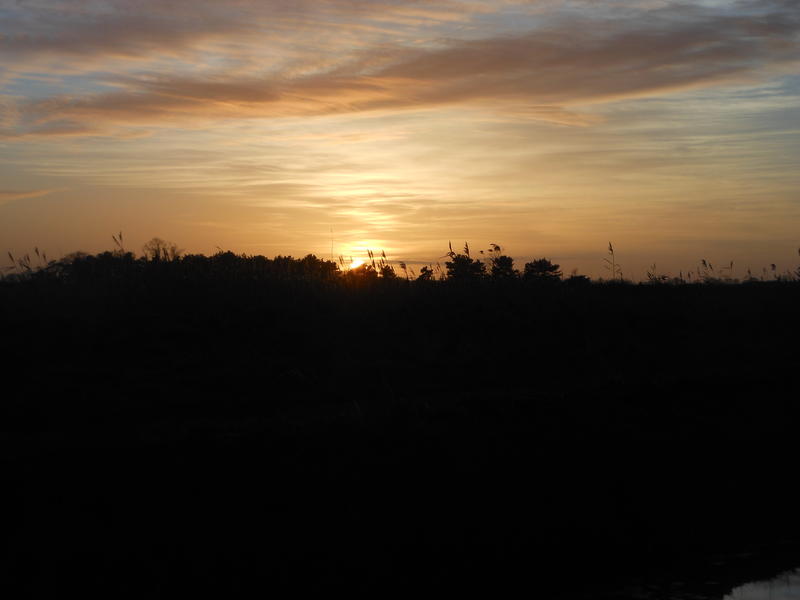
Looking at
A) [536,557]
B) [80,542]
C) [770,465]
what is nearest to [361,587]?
[536,557]

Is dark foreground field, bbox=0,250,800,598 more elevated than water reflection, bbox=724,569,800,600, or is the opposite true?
dark foreground field, bbox=0,250,800,598

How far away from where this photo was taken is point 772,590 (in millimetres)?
9453

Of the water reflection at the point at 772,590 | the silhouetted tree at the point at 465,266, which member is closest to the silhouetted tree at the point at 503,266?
the silhouetted tree at the point at 465,266

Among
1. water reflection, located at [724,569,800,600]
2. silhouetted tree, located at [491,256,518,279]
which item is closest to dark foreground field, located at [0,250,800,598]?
water reflection, located at [724,569,800,600]

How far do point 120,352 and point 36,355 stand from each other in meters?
1.44

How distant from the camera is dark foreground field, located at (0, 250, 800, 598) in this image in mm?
9438

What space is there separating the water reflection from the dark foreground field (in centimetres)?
24

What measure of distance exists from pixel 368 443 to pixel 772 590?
5.16 m

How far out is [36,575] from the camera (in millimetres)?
8594

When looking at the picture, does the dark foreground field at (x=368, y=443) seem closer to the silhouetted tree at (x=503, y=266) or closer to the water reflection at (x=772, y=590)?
the water reflection at (x=772, y=590)

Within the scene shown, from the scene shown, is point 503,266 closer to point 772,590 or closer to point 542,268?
point 542,268

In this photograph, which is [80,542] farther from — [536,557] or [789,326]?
[789,326]

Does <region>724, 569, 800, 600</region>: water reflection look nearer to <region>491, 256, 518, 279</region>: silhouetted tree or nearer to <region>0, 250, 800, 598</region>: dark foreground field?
<region>0, 250, 800, 598</region>: dark foreground field

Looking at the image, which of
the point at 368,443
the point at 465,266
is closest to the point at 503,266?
the point at 465,266
